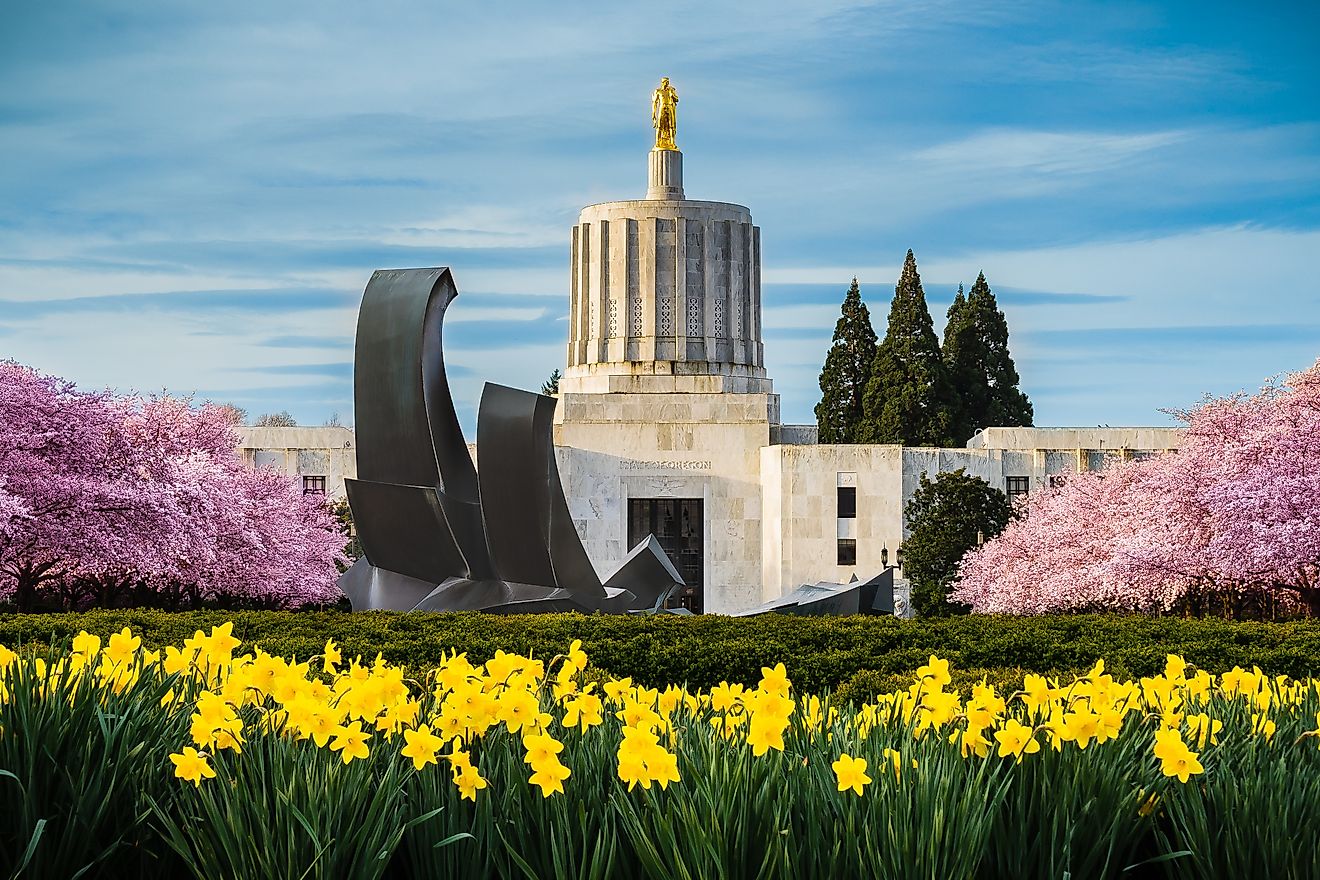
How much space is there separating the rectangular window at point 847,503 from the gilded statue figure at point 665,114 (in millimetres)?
14188

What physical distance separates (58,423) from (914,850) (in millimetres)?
20350

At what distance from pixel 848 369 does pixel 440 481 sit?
1623 inches

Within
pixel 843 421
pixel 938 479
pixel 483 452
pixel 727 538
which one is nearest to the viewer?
pixel 483 452

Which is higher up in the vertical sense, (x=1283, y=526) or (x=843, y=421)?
(x=843, y=421)

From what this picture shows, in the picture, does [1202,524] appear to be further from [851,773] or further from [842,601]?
[851,773]

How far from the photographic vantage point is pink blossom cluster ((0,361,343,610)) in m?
21.4

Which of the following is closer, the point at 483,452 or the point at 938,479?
the point at 483,452

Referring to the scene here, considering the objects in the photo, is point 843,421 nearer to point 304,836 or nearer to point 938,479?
point 938,479

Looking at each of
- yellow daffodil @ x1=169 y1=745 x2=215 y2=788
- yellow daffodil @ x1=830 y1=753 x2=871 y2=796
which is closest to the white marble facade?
yellow daffodil @ x1=830 y1=753 x2=871 y2=796

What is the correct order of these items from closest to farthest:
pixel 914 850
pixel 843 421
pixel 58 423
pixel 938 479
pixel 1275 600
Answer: pixel 914 850
pixel 58 423
pixel 1275 600
pixel 938 479
pixel 843 421

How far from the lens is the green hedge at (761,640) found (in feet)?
40.5

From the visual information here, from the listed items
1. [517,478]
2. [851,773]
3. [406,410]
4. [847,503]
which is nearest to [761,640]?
[517,478]

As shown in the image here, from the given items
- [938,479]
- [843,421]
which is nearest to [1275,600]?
[938,479]

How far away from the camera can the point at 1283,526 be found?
2181 centimetres
